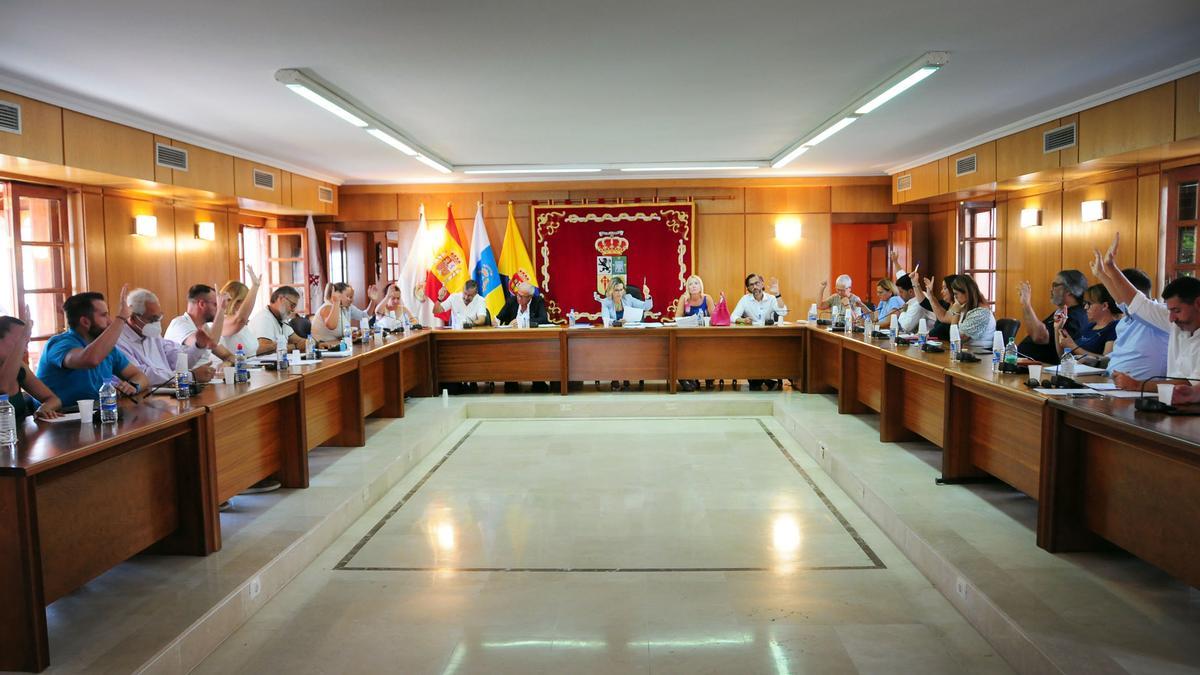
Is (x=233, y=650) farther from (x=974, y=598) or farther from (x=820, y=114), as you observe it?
(x=820, y=114)

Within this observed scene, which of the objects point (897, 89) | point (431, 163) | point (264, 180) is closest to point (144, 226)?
point (264, 180)

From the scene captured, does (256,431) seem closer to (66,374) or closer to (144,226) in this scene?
(66,374)

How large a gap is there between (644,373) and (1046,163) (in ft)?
13.3

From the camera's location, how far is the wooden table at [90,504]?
2408 mm

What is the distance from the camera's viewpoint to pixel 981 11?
3.76 meters

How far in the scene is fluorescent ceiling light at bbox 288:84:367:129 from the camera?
16.1 ft

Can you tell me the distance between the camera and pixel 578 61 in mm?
4566

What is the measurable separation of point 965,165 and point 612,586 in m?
6.43

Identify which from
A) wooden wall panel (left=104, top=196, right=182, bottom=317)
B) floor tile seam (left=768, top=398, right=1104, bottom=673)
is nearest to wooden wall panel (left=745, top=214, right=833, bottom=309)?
floor tile seam (left=768, top=398, right=1104, bottom=673)

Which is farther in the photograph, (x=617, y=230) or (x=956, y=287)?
(x=617, y=230)

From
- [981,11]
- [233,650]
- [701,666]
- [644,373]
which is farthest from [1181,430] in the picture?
[644,373]

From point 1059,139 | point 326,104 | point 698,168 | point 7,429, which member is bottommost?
point 7,429

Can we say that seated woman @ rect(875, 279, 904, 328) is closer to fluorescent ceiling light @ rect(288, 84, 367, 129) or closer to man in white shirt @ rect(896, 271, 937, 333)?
man in white shirt @ rect(896, 271, 937, 333)

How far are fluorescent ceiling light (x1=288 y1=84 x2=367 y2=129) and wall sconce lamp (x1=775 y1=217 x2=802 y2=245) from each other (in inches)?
233
